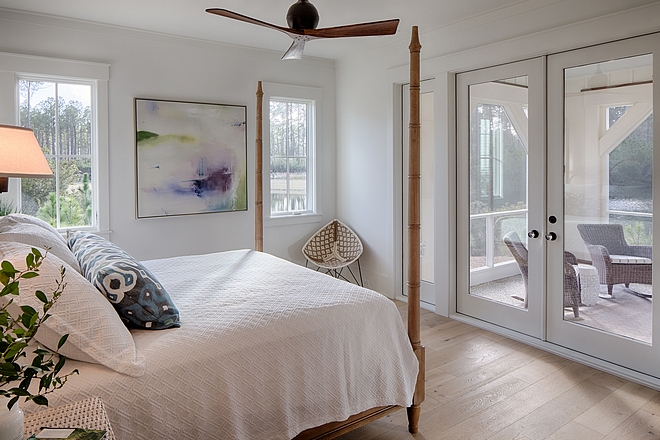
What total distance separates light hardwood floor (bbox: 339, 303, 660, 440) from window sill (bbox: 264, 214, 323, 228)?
7.08 feet

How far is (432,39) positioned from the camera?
4.22m

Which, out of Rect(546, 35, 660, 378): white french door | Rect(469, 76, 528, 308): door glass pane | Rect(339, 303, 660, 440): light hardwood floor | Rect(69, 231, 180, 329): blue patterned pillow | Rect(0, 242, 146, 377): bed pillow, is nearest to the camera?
Rect(0, 242, 146, 377): bed pillow

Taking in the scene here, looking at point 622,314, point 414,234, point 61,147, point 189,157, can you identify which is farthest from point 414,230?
point 61,147

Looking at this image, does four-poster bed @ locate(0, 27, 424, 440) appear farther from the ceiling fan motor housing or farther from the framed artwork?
the framed artwork

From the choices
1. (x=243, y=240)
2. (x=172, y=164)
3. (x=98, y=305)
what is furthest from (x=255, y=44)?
(x=98, y=305)

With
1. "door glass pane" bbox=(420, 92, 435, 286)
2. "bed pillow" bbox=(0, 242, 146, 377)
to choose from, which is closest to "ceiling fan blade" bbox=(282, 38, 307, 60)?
"bed pillow" bbox=(0, 242, 146, 377)

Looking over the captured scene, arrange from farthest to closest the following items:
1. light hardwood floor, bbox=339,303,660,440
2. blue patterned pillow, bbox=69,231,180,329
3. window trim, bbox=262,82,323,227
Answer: window trim, bbox=262,82,323,227 → light hardwood floor, bbox=339,303,660,440 → blue patterned pillow, bbox=69,231,180,329

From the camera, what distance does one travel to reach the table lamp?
1.58 m

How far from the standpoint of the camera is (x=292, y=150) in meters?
5.19

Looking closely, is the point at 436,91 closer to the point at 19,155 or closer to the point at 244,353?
the point at 244,353

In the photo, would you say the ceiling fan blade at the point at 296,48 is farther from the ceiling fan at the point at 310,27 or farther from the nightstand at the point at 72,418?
the nightstand at the point at 72,418

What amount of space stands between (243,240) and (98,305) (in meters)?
3.21

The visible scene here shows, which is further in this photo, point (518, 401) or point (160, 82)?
point (160, 82)

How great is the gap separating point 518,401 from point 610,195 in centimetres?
148
